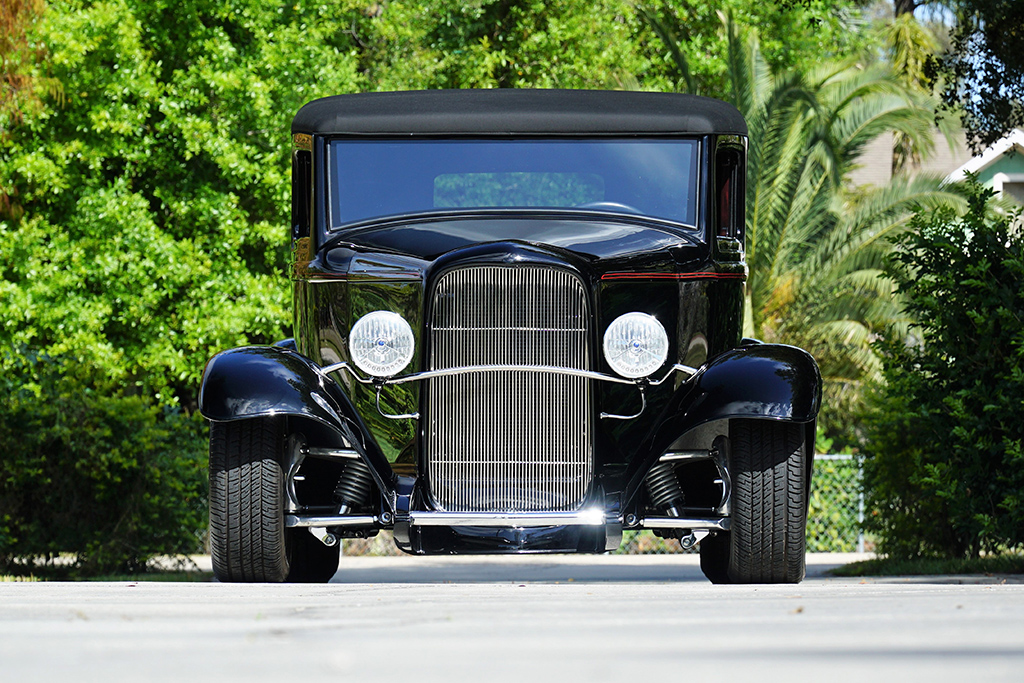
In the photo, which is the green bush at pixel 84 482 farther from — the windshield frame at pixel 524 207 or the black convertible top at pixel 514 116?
the black convertible top at pixel 514 116

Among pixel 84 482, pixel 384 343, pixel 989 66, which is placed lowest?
pixel 84 482

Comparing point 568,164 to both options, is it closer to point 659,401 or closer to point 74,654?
point 659,401

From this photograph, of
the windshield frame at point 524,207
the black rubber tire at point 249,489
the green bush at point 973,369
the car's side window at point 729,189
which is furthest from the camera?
the green bush at point 973,369

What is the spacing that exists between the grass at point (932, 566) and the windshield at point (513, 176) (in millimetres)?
3892

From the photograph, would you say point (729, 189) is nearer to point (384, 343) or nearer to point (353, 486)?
point (384, 343)

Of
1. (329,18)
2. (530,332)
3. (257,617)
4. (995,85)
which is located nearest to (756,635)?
(257,617)

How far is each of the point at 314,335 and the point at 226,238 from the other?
1008cm

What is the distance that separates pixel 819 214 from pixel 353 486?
11976mm

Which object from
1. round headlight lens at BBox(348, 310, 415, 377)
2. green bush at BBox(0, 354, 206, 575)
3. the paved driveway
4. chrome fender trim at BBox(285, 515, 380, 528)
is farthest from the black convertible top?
green bush at BBox(0, 354, 206, 575)

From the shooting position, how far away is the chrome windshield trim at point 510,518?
5.75 metres

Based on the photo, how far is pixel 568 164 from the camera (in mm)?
6836

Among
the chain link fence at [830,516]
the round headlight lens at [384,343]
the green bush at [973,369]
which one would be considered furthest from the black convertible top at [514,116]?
the chain link fence at [830,516]

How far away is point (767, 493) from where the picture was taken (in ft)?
19.5

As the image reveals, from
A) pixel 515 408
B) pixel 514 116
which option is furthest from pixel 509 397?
pixel 514 116
